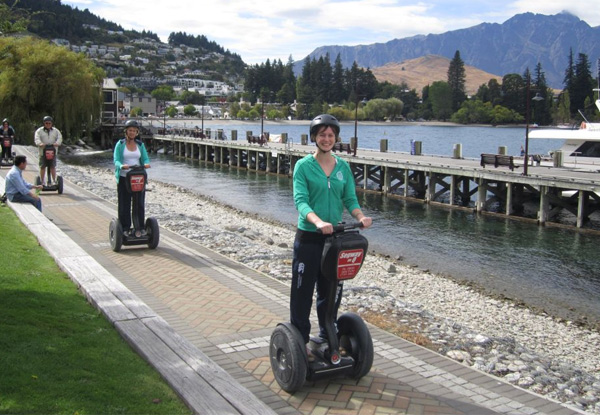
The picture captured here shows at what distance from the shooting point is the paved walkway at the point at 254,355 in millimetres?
4891

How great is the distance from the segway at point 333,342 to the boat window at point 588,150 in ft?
90.8

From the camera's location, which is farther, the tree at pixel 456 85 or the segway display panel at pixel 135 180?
the tree at pixel 456 85

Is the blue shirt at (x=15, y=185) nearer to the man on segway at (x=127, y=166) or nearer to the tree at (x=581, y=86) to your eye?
the man on segway at (x=127, y=166)

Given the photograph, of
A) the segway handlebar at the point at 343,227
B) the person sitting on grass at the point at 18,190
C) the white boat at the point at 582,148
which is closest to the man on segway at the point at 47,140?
the person sitting on grass at the point at 18,190

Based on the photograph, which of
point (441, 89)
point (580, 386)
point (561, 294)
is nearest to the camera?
point (580, 386)

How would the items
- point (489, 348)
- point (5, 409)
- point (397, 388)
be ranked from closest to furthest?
point (5, 409) → point (397, 388) → point (489, 348)

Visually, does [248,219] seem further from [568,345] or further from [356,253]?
[356,253]

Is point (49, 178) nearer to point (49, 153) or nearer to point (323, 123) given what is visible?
point (49, 153)

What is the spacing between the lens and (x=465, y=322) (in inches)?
422

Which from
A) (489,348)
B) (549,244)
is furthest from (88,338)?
(549,244)

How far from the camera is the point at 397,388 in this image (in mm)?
5266

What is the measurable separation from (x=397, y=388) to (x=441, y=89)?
582 feet

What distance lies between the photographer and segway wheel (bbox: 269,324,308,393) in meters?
4.95

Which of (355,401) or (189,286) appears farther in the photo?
(189,286)
